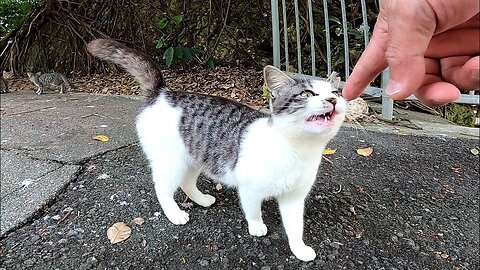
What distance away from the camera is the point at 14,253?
1908 millimetres

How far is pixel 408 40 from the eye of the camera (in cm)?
87

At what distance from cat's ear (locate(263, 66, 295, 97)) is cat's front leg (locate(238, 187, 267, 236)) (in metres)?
0.42

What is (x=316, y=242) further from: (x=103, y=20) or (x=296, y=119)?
(x=103, y=20)

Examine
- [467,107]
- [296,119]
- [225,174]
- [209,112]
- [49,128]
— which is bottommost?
[467,107]

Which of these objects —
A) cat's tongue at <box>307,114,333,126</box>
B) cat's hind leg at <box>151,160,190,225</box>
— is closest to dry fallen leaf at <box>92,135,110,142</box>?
cat's hind leg at <box>151,160,190,225</box>

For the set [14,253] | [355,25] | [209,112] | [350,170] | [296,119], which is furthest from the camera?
[355,25]

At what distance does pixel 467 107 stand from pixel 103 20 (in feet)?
13.4

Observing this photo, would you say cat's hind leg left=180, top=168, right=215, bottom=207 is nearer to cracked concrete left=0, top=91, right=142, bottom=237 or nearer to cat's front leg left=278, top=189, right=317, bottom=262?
cat's front leg left=278, top=189, right=317, bottom=262

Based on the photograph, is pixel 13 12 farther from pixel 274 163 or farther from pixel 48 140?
pixel 274 163

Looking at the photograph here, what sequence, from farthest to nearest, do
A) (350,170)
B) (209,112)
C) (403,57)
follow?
1. (350,170)
2. (209,112)
3. (403,57)

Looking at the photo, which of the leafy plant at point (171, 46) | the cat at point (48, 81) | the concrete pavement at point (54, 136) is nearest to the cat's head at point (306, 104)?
the concrete pavement at point (54, 136)

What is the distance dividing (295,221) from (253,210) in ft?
0.59

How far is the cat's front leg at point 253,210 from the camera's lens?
6.48ft

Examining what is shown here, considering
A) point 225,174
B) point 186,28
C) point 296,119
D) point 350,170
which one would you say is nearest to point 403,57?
point 296,119
